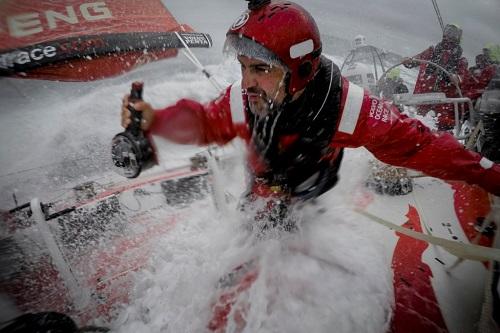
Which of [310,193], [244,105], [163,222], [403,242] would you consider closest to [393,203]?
[403,242]

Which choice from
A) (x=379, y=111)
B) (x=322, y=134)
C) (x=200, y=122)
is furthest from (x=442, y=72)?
(x=200, y=122)

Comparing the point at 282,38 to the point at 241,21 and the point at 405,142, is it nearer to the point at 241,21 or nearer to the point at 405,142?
the point at 241,21

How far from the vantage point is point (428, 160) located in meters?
1.65

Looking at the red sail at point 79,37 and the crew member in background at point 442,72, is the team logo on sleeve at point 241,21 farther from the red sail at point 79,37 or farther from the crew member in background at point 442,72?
the crew member in background at point 442,72

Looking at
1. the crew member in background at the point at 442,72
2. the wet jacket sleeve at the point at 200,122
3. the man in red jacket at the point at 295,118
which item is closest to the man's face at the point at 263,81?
the man in red jacket at the point at 295,118

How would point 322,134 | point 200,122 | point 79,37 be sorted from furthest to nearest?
point 79,37, point 200,122, point 322,134

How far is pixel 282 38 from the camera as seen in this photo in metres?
1.59

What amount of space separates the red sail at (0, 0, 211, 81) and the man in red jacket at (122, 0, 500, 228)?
Result: 154 inches

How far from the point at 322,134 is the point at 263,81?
0.47 meters

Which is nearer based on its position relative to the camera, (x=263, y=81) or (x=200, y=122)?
(x=263, y=81)

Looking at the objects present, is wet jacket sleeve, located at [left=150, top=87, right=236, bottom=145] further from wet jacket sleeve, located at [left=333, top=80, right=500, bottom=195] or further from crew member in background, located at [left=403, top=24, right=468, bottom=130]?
crew member in background, located at [left=403, top=24, right=468, bottom=130]

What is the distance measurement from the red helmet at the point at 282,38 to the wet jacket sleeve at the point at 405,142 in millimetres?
314

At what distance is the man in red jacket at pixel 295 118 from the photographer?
5.27 ft

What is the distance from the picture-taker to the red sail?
4.30 m
